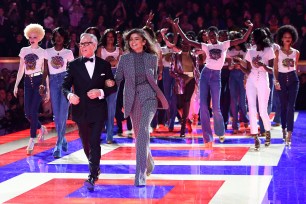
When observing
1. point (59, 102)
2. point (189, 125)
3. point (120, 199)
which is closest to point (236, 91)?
point (189, 125)

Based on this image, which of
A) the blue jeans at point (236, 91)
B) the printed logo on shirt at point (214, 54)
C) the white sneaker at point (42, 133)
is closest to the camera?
the printed logo on shirt at point (214, 54)

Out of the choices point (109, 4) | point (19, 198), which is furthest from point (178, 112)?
point (109, 4)

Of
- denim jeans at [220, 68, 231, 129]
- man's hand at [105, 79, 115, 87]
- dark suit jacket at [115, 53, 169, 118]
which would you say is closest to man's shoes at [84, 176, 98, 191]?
dark suit jacket at [115, 53, 169, 118]

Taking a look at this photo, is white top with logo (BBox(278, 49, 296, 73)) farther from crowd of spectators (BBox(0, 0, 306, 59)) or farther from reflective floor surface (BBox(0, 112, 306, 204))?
crowd of spectators (BBox(0, 0, 306, 59))

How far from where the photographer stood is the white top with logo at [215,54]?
32.3 ft

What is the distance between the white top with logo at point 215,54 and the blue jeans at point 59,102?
2.07 meters

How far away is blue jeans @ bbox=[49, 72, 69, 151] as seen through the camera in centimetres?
922

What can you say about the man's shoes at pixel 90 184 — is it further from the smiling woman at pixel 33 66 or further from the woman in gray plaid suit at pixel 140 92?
the smiling woman at pixel 33 66

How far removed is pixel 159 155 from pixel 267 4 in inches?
385

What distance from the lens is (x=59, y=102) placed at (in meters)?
9.30

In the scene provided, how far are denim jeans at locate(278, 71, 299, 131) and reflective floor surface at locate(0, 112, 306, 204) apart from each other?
470 mm

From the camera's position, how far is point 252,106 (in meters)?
9.55

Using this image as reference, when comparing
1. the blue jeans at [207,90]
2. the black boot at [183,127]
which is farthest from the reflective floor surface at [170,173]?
the blue jeans at [207,90]

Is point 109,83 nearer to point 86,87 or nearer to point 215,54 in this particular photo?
point 86,87
